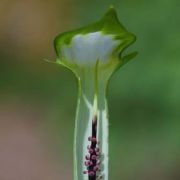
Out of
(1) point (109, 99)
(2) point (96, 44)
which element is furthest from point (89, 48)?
(1) point (109, 99)

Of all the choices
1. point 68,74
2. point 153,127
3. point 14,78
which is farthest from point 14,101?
point 153,127

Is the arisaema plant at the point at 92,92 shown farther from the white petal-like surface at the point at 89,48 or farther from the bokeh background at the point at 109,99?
the bokeh background at the point at 109,99

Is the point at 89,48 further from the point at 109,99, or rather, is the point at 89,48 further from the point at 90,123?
the point at 109,99

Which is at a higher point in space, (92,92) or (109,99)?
(109,99)

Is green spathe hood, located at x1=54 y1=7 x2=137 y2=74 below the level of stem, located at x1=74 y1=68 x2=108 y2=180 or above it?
above

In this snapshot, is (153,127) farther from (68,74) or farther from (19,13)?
(19,13)

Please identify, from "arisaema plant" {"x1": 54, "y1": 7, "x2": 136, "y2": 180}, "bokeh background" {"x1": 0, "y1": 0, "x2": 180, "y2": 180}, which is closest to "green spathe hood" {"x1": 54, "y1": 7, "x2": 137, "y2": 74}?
"arisaema plant" {"x1": 54, "y1": 7, "x2": 136, "y2": 180}

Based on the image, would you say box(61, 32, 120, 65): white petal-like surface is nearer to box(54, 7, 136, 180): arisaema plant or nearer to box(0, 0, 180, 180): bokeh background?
box(54, 7, 136, 180): arisaema plant
